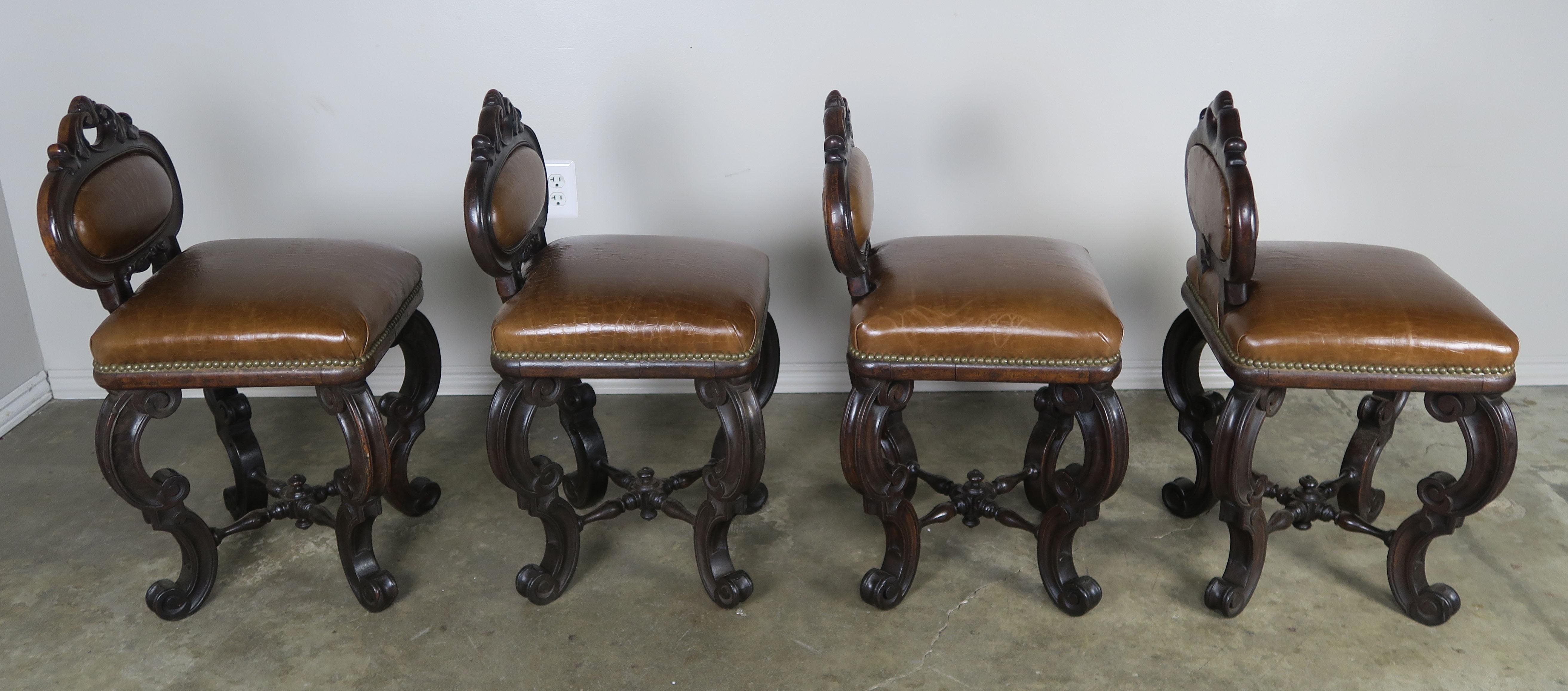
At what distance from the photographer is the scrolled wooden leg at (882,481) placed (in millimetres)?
1732

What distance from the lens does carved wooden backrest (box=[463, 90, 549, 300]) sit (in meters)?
1.66

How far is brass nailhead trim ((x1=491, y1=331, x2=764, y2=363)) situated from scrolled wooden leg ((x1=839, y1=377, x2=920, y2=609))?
0.72 feet

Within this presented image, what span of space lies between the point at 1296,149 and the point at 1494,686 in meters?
1.33

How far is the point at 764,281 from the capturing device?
75.8 inches

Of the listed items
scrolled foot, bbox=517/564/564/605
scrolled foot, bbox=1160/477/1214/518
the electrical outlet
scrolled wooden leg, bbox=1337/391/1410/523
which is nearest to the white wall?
the electrical outlet

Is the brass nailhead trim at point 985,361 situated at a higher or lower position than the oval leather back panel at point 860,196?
lower

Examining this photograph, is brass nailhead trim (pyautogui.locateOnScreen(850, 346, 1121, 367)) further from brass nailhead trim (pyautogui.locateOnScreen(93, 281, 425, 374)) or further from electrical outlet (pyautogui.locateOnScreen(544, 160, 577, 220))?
electrical outlet (pyautogui.locateOnScreen(544, 160, 577, 220))

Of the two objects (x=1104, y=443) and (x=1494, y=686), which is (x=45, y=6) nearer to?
(x=1104, y=443)

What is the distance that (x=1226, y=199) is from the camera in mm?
1589

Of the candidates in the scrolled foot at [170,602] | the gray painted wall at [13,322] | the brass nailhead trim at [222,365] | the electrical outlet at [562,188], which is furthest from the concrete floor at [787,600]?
the electrical outlet at [562,188]

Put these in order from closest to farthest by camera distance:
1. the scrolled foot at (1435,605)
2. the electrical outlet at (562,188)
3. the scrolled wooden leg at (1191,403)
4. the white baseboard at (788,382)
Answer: the scrolled foot at (1435,605), the scrolled wooden leg at (1191,403), the electrical outlet at (562,188), the white baseboard at (788,382)

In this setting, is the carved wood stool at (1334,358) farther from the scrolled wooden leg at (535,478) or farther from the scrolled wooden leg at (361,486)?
the scrolled wooden leg at (361,486)

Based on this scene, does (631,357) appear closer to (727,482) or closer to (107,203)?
(727,482)

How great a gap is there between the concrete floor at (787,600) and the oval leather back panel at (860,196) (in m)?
0.69
